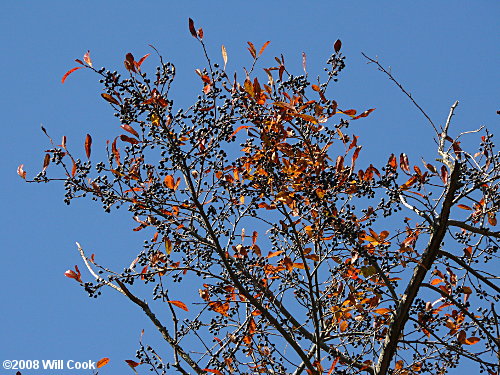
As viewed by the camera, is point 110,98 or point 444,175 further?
point 444,175

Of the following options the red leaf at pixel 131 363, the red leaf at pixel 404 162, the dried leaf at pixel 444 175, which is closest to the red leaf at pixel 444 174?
the dried leaf at pixel 444 175

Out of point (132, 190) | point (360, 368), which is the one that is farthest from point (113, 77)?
point (360, 368)

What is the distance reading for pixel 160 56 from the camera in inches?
174

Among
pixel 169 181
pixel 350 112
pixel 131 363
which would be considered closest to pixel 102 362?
pixel 131 363

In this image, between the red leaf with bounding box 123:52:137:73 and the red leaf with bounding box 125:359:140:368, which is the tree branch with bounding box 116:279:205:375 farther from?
the red leaf with bounding box 123:52:137:73

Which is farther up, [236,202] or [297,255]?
[236,202]

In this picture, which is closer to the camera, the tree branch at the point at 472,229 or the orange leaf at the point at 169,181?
the orange leaf at the point at 169,181

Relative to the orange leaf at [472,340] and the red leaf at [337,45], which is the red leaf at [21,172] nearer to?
the red leaf at [337,45]

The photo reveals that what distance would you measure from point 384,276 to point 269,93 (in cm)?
155

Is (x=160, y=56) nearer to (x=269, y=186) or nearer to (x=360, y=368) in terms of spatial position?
(x=269, y=186)

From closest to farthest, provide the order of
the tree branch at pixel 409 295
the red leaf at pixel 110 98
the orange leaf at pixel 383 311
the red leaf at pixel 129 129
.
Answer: the red leaf at pixel 110 98 < the red leaf at pixel 129 129 < the tree branch at pixel 409 295 < the orange leaf at pixel 383 311

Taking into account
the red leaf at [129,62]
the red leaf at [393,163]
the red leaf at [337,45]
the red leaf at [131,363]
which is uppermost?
the red leaf at [337,45]

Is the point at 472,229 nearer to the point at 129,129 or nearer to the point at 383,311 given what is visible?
the point at 383,311

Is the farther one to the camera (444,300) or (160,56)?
(444,300)
